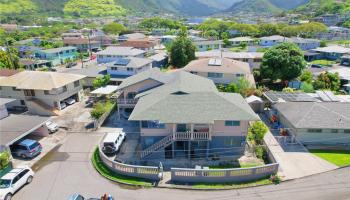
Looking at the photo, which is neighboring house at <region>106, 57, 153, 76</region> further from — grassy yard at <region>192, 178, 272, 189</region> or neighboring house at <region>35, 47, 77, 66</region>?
neighboring house at <region>35, 47, 77, 66</region>

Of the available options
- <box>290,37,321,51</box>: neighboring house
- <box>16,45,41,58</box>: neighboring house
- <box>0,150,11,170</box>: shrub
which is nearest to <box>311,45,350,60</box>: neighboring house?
<box>290,37,321,51</box>: neighboring house

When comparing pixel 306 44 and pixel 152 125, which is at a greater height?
pixel 306 44

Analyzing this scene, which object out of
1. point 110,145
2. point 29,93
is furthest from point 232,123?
point 29,93

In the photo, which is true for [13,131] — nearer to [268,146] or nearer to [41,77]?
[41,77]

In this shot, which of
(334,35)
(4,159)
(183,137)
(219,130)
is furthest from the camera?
(334,35)

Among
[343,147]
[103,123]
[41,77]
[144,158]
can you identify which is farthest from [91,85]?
[343,147]

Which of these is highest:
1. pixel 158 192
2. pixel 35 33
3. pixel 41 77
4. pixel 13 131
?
pixel 35 33

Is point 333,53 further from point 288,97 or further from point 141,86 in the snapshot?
point 141,86
